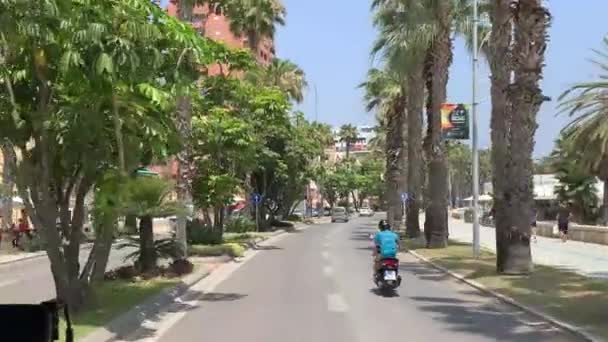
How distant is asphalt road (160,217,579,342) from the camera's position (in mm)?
12544

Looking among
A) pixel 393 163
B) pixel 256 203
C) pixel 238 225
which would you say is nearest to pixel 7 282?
pixel 238 225

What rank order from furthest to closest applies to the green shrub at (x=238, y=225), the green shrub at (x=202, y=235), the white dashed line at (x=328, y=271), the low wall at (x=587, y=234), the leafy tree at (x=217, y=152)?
the green shrub at (x=238, y=225), the low wall at (x=587, y=234), the green shrub at (x=202, y=235), the leafy tree at (x=217, y=152), the white dashed line at (x=328, y=271)

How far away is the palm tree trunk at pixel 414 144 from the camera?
141 feet

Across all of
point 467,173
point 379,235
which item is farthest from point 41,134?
point 467,173

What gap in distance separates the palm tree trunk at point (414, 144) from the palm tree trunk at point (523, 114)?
1935 cm

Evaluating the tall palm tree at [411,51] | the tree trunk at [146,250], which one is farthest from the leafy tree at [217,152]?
the tree trunk at [146,250]

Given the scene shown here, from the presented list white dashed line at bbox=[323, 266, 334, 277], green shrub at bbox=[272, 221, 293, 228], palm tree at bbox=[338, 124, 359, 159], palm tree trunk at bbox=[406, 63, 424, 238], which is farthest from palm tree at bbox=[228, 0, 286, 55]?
palm tree at bbox=[338, 124, 359, 159]

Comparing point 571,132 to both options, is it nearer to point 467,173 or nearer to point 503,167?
point 503,167

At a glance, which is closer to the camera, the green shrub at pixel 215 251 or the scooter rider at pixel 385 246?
the scooter rider at pixel 385 246

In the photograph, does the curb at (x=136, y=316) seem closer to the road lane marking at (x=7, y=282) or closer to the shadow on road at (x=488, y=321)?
the road lane marking at (x=7, y=282)

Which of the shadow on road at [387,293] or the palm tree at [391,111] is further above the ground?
the palm tree at [391,111]

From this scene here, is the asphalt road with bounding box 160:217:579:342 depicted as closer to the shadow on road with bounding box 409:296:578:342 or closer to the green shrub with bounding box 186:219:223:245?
the shadow on road with bounding box 409:296:578:342

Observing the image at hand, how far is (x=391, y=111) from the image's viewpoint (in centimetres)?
5572

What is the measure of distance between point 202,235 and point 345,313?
2040 centimetres
